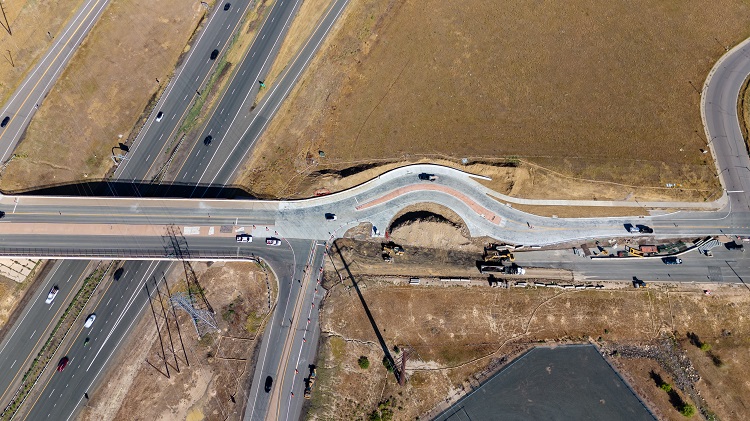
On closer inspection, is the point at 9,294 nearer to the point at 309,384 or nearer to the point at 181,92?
the point at 181,92

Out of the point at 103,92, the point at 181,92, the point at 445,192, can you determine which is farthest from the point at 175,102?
the point at 445,192

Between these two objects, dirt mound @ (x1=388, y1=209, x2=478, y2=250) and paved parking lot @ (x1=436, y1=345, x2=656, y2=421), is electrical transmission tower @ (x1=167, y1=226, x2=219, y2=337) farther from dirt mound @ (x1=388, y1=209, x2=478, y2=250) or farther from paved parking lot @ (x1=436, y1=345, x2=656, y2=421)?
paved parking lot @ (x1=436, y1=345, x2=656, y2=421)

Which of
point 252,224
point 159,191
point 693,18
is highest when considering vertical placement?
Result: point 693,18

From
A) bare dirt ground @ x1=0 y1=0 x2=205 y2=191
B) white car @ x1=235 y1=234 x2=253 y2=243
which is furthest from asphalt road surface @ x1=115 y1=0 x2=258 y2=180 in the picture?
white car @ x1=235 y1=234 x2=253 y2=243

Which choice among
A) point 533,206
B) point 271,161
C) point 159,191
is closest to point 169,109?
point 159,191

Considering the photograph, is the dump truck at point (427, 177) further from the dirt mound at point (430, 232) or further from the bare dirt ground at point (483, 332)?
the bare dirt ground at point (483, 332)

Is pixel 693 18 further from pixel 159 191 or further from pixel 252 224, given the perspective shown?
pixel 159 191
